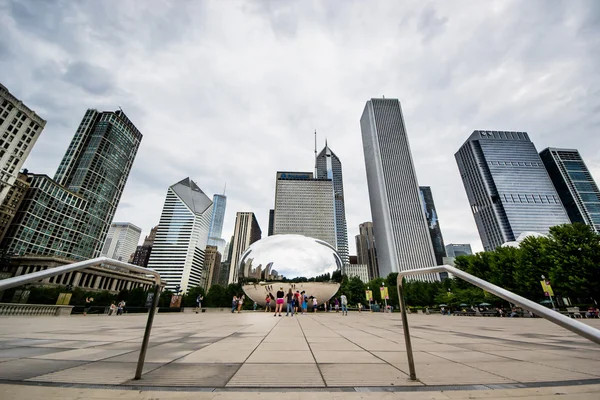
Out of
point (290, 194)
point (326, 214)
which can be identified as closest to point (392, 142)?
point (326, 214)

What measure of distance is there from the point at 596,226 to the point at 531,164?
146 ft

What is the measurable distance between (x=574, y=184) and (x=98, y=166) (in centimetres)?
25181

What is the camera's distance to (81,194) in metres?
114

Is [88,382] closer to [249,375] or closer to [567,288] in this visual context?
[249,375]

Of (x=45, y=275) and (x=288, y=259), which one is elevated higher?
(x=288, y=259)

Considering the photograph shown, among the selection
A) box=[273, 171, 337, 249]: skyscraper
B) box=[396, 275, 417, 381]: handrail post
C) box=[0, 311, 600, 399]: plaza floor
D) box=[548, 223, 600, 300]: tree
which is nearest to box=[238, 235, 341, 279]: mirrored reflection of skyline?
box=[0, 311, 600, 399]: plaza floor

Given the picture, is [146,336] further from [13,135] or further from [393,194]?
[393,194]

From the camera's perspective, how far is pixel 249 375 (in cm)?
295

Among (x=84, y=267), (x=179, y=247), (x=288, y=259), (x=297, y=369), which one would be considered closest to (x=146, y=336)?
(x=84, y=267)

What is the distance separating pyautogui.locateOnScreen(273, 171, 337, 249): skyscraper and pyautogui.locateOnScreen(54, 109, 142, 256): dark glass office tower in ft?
283

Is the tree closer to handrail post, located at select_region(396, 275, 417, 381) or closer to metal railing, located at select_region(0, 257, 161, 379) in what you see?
handrail post, located at select_region(396, 275, 417, 381)

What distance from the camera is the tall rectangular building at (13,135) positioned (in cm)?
7669

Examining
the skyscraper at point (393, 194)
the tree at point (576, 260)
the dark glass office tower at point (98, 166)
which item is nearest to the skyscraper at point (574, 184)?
the skyscraper at point (393, 194)

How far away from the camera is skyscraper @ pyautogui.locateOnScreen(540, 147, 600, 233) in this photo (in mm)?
126975
